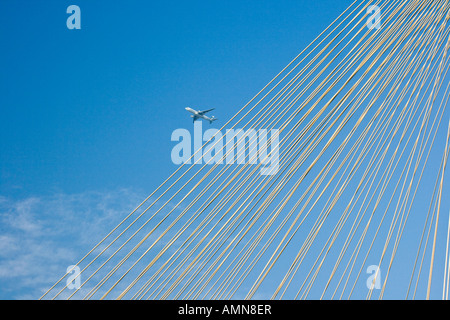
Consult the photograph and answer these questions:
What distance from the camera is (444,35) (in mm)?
5051

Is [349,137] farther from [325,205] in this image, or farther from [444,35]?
[444,35]

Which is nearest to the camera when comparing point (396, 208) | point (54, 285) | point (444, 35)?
point (54, 285)

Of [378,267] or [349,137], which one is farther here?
[349,137]

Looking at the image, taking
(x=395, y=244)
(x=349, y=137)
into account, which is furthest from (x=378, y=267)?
(x=349, y=137)

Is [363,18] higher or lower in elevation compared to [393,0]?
lower

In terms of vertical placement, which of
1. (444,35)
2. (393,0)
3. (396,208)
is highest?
(393,0)
